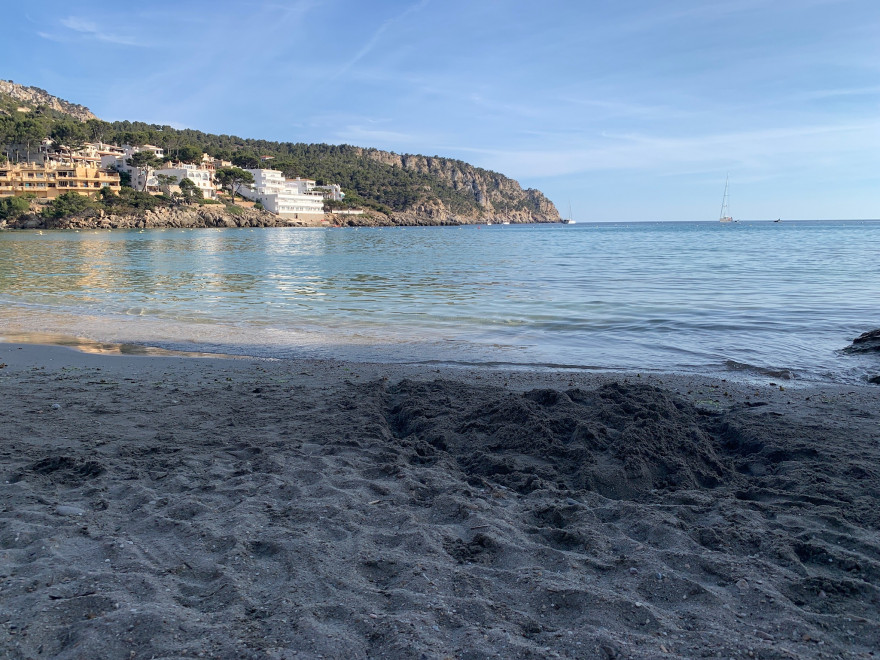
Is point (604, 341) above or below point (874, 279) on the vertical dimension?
below

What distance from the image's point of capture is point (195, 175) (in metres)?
112

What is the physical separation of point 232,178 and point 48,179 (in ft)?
114

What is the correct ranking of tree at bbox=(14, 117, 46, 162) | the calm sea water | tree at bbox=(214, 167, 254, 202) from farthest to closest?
tree at bbox=(214, 167, 254, 202)
tree at bbox=(14, 117, 46, 162)
the calm sea water

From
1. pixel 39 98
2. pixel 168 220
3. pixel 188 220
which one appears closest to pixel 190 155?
pixel 188 220

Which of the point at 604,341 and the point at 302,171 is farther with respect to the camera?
the point at 302,171

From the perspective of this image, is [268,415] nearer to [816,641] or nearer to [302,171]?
[816,641]

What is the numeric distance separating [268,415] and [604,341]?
6.46 m

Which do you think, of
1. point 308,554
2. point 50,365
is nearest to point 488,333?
point 50,365

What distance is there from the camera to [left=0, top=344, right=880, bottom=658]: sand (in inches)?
95.2

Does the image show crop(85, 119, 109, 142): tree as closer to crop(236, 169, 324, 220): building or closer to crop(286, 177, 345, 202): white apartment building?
crop(236, 169, 324, 220): building

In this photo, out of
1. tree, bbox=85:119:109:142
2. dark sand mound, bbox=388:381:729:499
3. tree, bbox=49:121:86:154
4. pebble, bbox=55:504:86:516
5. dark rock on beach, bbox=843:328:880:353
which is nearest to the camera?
pebble, bbox=55:504:86:516

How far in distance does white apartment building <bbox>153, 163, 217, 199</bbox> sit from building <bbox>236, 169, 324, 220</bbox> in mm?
10452

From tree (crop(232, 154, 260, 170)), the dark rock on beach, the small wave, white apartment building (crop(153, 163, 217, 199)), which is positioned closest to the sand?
the small wave

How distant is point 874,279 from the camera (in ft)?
65.3
